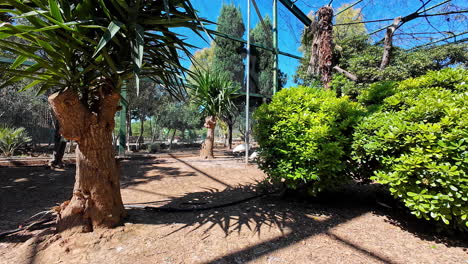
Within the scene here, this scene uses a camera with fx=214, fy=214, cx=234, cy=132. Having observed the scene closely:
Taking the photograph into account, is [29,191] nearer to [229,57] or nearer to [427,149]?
[427,149]

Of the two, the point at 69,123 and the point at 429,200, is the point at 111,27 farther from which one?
the point at 429,200

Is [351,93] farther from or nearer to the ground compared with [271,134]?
farther from the ground

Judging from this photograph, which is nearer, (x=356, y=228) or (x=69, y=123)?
(x=69, y=123)

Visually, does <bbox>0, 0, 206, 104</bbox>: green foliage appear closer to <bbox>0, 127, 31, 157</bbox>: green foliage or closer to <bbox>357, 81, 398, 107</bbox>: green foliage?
<bbox>357, 81, 398, 107</bbox>: green foliage

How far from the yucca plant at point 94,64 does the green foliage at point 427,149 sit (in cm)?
194

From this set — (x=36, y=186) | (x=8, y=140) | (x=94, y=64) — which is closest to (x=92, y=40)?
(x=94, y=64)

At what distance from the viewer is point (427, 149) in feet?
5.49

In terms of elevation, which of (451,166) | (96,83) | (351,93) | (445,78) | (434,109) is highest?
(351,93)

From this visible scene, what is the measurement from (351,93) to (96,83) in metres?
5.55

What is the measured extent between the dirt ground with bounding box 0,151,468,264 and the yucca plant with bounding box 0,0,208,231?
0.27 m

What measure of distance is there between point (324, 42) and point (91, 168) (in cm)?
360

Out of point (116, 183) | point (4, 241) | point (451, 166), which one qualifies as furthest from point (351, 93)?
point (4, 241)

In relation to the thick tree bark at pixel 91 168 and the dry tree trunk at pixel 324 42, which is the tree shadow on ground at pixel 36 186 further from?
the dry tree trunk at pixel 324 42

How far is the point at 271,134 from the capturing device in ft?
8.71
